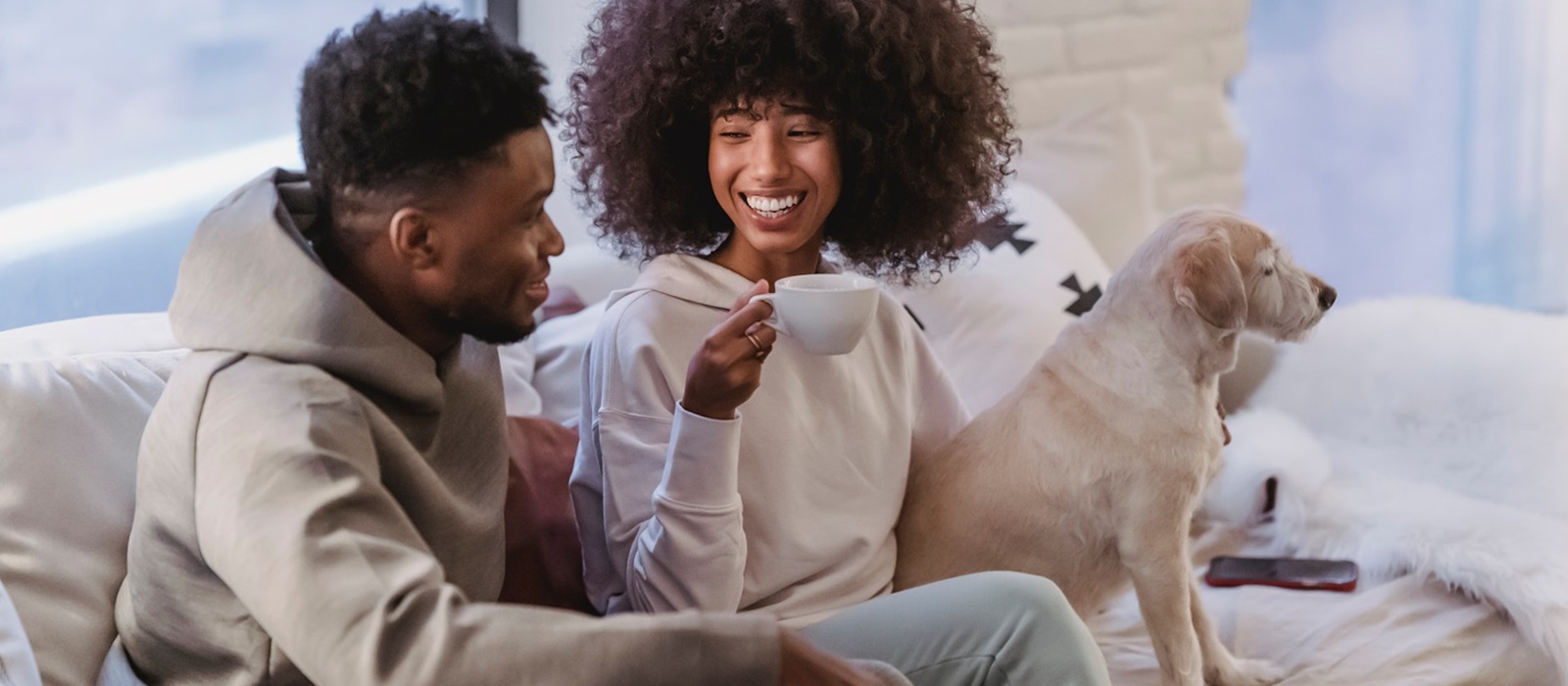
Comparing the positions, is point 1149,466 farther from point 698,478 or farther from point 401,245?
point 401,245

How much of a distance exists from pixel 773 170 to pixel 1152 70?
6.18 feet

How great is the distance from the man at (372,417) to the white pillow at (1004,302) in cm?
105

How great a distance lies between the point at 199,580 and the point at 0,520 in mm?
355

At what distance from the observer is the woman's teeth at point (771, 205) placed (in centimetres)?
137

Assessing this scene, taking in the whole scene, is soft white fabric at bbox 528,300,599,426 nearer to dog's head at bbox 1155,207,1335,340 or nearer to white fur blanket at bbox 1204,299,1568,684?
dog's head at bbox 1155,207,1335,340

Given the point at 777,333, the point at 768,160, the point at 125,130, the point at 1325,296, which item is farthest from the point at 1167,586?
the point at 125,130

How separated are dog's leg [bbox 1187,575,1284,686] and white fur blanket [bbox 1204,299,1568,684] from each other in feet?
1.11

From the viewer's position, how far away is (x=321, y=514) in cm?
84

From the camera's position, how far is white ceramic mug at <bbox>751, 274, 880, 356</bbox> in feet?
3.78

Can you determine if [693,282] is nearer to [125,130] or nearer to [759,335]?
[759,335]

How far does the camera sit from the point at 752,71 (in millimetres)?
1389

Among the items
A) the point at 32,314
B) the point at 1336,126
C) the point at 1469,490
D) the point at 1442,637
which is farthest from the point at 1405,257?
the point at 32,314

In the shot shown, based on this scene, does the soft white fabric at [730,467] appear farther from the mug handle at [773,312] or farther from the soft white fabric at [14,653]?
the soft white fabric at [14,653]

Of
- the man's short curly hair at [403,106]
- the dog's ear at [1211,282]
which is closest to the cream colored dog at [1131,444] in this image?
the dog's ear at [1211,282]
